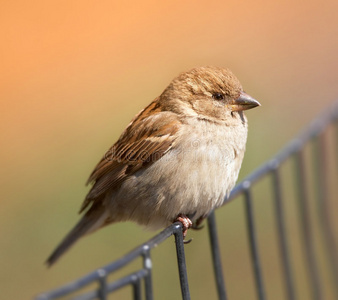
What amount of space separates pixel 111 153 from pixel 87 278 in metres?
1.82

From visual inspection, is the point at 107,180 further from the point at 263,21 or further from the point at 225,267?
the point at 263,21

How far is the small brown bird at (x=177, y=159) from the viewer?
288 cm

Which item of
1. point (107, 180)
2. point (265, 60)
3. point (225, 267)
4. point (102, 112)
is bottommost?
point (225, 267)

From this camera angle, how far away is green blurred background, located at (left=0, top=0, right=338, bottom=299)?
14.5 feet

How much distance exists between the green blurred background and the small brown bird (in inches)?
44.2

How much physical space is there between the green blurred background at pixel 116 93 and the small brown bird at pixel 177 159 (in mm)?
1124

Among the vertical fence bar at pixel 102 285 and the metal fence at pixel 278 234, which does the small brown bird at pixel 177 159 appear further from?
the vertical fence bar at pixel 102 285

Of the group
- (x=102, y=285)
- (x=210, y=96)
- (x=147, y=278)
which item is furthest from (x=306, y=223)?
(x=102, y=285)

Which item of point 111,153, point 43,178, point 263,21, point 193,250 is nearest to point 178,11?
point 263,21

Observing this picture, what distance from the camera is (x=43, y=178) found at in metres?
5.26

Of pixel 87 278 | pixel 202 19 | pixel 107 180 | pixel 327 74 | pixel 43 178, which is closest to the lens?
pixel 87 278

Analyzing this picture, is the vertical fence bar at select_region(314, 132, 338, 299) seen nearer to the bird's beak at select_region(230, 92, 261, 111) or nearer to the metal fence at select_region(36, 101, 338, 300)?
the metal fence at select_region(36, 101, 338, 300)

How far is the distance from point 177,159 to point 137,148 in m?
0.25

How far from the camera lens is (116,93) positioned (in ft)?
20.5
